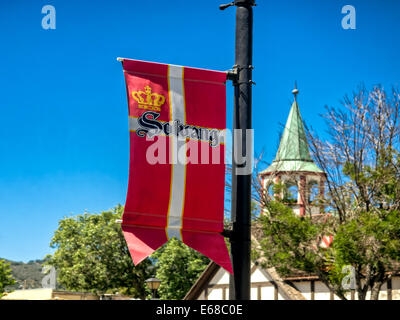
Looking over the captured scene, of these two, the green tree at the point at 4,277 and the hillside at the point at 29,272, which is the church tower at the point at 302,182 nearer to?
the green tree at the point at 4,277

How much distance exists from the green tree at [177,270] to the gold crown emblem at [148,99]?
110 feet

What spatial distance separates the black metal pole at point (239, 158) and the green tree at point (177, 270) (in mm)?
33423

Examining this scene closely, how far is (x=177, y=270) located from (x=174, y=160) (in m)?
34.5

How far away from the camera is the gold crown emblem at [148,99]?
4.44 meters

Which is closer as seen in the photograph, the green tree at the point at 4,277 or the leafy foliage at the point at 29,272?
the green tree at the point at 4,277

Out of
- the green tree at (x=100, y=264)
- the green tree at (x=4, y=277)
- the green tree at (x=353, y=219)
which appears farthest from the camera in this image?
the green tree at (x=100, y=264)

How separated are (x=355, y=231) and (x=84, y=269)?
2919cm

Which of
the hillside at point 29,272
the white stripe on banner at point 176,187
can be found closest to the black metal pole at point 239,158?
the white stripe on banner at point 176,187

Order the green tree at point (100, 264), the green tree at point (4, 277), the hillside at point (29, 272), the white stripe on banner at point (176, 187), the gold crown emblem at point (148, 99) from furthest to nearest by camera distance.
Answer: the hillside at point (29, 272) → the green tree at point (100, 264) → the green tree at point (4, 277) → the gold crown emblem at point (148, 99) → the white stripe on banner at point (176, 187)

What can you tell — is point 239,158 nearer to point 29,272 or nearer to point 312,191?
point 312,191

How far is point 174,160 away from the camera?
4359 mm

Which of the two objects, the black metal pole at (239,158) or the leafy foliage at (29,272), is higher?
the black metal pole at (239,158)

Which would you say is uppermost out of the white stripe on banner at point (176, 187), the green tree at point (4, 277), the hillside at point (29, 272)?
the white stripe on banner at point (176, 187)
